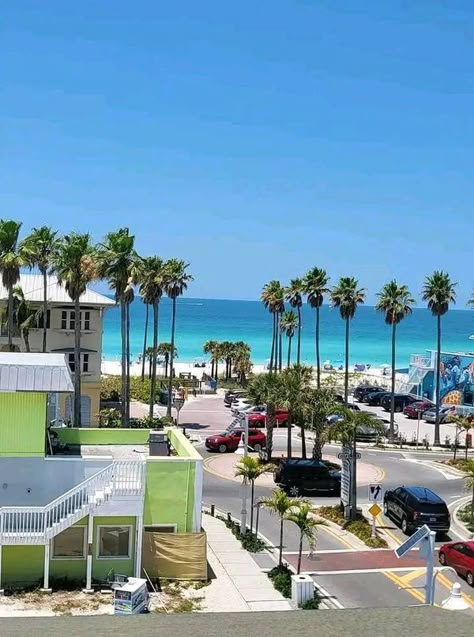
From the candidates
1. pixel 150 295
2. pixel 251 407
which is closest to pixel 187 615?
pixel 150 295

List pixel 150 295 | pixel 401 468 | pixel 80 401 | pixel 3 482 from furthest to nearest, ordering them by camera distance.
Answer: pixel 150 295, pixel 80 401, pixel 401 468, pixel 3 482

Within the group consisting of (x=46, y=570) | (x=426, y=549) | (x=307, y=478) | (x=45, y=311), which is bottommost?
(x=46, y=570)

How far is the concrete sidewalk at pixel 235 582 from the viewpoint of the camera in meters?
21.8

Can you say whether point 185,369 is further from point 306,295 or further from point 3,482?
point 3,482

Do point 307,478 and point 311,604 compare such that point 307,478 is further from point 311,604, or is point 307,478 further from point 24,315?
point 24,315

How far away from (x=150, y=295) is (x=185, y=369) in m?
55.9

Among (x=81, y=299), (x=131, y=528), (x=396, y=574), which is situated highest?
(x=81, y=299)

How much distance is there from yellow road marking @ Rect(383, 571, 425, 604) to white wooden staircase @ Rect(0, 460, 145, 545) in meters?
8.50

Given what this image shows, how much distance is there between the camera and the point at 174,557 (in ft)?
78.1

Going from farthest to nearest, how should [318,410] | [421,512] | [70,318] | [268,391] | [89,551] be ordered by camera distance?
[70,318], [268,391], [318,410], [421,512], [89,551]

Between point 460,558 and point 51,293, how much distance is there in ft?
111

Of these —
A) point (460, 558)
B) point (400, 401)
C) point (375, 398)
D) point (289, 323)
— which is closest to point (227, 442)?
point (460, 558)

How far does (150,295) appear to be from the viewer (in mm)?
55969

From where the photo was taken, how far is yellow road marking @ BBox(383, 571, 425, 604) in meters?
22.7
